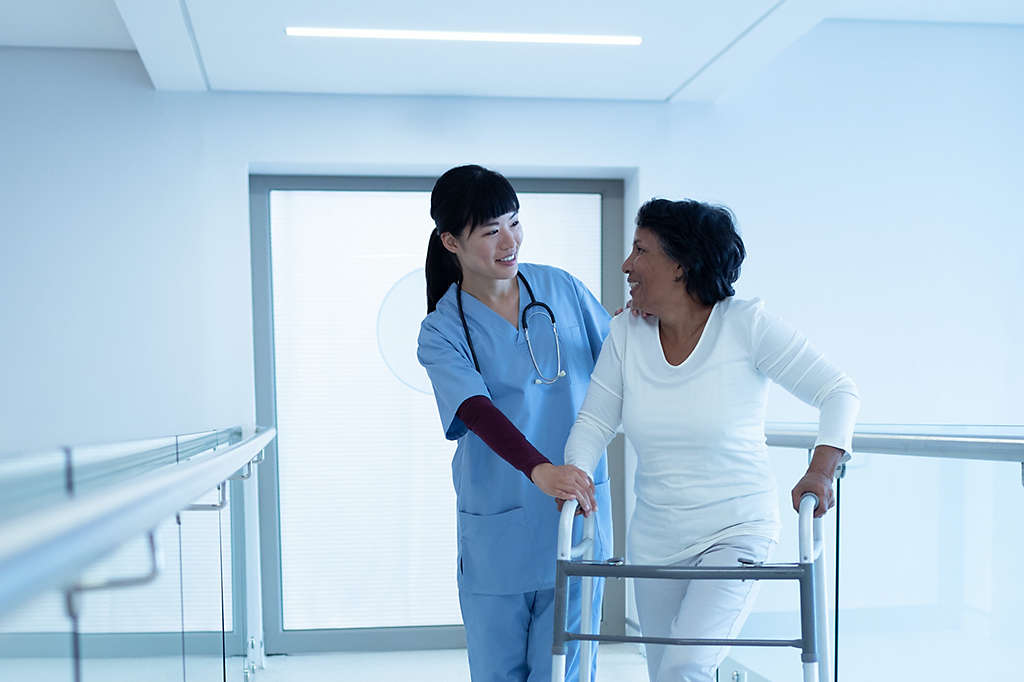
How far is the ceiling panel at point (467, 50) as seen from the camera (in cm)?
298

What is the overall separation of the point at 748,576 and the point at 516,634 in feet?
2.48

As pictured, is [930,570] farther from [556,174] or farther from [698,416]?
[556,174]

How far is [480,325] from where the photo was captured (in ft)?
6.94

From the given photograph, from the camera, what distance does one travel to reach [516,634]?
6.82 ft

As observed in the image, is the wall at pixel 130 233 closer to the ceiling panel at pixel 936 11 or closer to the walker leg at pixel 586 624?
the ceiling panel at pixel 936 11

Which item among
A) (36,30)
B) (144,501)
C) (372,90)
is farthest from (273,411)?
(144,501)

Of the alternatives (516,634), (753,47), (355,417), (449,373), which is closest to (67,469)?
(449,373)

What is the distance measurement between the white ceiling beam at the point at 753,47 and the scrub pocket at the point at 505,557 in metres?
1.93

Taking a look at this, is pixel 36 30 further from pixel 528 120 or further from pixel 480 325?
pixel 480 325

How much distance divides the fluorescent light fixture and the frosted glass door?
3.49 feet

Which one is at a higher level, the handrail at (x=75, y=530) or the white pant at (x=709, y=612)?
the handrail at (x=75, y=530)

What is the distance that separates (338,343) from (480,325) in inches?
85.5

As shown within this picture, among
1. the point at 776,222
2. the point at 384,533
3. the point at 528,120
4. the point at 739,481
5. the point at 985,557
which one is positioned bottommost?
the point at 384,533

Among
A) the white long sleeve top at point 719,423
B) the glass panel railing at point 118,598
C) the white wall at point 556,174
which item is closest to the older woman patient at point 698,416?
the white long sleeve top at point 719,423
